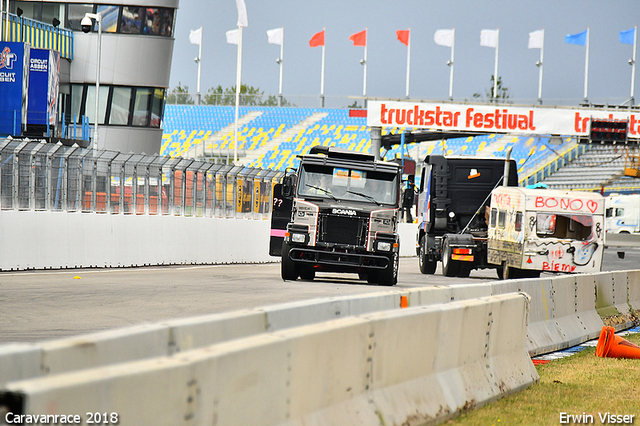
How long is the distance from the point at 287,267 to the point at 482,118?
35277mm

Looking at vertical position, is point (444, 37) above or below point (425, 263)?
above

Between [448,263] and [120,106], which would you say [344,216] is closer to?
[448,263]

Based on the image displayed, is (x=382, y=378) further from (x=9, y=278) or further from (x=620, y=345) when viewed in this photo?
(x=9, y=278)

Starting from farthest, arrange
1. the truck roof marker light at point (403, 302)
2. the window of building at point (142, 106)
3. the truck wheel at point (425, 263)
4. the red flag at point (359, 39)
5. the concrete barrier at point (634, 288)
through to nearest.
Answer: the red flag at point (359, 39) < the window of building at point (142, 106) < the truck wheel at point (425, 263) < the concrete barrier at point (634, 288) < the truck roof marker light at point (403, 302)

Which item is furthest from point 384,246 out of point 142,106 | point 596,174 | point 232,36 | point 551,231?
point 232,36

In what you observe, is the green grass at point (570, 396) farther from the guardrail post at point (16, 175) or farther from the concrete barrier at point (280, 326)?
the guardrail post at point (16, 175)

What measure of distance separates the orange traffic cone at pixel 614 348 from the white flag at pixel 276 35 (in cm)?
7440

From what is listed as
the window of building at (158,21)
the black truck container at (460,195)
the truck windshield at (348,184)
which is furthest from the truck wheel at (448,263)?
the window of building at (158,21)

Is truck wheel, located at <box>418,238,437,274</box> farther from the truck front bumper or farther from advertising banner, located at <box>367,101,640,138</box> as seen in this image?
advertising banner, located at <box>367,101,640,138</box>

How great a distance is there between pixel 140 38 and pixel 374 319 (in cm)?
4300

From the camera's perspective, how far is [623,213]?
5853 cm

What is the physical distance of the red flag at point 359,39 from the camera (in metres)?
79.4

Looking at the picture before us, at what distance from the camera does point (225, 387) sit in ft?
14.7

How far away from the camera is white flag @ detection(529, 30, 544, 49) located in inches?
3073
